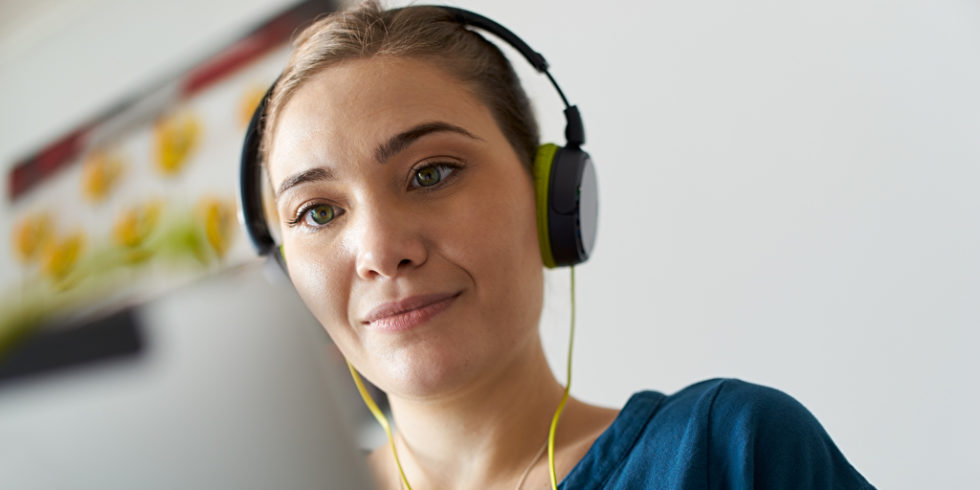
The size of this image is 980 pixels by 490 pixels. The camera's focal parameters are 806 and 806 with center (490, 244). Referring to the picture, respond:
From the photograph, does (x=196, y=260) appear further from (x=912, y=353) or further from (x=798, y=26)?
(x=798, y=26)

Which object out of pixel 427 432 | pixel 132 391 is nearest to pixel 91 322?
pixel 132 391

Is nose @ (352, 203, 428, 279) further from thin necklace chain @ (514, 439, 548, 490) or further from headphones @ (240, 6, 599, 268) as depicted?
thin necklace chain @ (514, 439, 548, 490)

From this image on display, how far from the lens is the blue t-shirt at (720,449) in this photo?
788 mm

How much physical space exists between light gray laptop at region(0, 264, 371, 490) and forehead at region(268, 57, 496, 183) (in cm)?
55

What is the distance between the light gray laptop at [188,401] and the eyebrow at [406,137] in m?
0.55

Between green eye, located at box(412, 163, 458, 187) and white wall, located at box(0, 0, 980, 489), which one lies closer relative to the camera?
green eye, located at box(412, 163, 458, 187)

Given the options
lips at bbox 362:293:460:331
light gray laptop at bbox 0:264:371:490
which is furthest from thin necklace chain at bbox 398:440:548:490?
light gray laptop at bbox 0:264:371:490

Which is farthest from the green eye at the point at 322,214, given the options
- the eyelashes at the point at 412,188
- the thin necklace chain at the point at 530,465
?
the thin necklace chain at the point at 530,465

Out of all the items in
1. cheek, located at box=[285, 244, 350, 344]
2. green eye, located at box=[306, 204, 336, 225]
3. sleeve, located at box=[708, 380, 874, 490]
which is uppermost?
green eye, located at box=[306, 204, 336, 225]

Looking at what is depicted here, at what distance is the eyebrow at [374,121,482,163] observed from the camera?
0.86 metres

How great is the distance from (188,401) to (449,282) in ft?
1.80

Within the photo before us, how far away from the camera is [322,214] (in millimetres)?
899

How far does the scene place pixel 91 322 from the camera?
0.32m

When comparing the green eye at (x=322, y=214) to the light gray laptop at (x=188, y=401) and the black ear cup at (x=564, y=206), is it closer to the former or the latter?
the black ear cup at (x=564, y=206)
